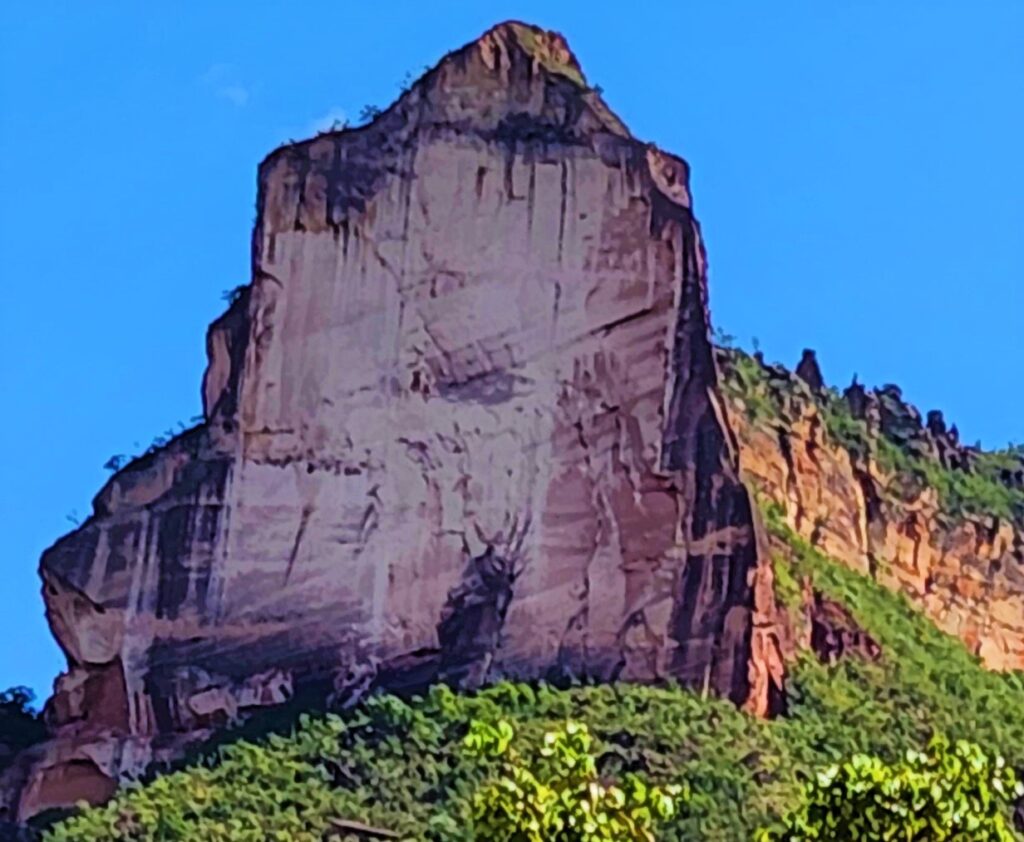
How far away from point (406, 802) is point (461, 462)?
21.8 feet

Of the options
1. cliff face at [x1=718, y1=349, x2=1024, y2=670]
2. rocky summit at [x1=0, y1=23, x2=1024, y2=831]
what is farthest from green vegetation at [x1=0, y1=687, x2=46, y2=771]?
cliff face at [x1=718, y1=349, x2=1024, y2=670]

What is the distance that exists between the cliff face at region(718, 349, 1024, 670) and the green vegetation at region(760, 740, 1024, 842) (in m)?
39.8

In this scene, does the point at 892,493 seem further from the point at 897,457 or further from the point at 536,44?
the point at 536,44

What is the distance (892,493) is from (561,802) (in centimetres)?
4981

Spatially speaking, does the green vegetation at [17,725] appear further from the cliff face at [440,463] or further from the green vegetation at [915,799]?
the green vegetation at [915,799]

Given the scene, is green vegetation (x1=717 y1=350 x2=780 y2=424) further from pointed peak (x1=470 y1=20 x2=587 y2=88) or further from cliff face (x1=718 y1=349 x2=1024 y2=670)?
pointed peak (x1=470 y1=20 x2=587 y2=88)

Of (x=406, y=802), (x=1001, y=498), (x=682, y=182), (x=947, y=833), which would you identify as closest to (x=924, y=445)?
(x=1001, y=498)

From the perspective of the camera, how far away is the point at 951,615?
7444 centimetres

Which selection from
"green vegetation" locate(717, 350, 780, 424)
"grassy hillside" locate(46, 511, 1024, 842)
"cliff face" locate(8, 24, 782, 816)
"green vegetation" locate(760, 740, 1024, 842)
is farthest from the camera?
"green vegetation" locate(717, 350, 780, 424)

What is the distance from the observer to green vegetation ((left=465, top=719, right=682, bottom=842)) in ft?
81.1

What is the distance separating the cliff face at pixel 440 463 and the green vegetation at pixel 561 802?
102ft

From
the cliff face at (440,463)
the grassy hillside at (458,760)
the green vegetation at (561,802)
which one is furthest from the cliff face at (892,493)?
the green vegetation at (561,802)

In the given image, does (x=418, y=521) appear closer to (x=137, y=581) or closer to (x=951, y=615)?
(x=137, y=581)

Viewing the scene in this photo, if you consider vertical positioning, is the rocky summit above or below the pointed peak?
below
